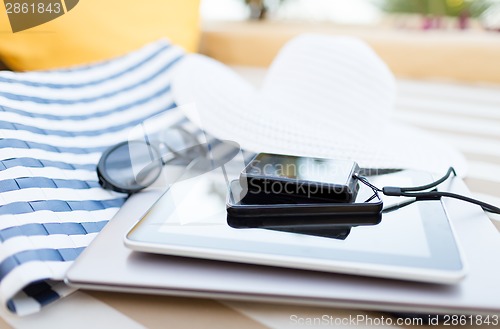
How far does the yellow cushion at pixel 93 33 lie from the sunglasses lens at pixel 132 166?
0.24m

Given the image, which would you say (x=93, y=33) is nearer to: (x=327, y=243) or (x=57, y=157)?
(x=57, y=157)

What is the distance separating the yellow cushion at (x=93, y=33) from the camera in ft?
2.06

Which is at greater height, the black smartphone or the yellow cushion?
the yellow cushion

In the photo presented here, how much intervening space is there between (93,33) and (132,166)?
0.31m

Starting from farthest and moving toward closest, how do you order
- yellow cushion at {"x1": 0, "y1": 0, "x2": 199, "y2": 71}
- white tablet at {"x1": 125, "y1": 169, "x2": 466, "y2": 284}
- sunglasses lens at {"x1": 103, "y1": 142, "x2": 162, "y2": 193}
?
yellow cushion at {"x1": 0, "y1": 0, "x2": 199, "y2": 71} < sunglasses lens at {"x1": 103, "y1": 142, "x2": 162, "y2": 193} < white tablet at {"x1": 125, "y1": 169, "x2": 466, "y2": 284}

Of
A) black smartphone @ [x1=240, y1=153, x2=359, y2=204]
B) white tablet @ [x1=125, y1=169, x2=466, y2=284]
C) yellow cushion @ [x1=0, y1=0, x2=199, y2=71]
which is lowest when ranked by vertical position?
white tablet @ [x1=125, y1=169, x2=466, y2=284]

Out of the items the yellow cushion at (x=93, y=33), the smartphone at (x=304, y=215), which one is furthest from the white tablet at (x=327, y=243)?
the yellow cushion at (x=93, y=33)

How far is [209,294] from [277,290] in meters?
0.05

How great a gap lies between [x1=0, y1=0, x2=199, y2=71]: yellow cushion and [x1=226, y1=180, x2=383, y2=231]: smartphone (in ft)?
1.42

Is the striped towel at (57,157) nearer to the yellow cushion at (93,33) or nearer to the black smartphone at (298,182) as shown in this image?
the yellow cushion at (93,33)

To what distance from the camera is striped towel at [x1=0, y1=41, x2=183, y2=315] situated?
1.10ft

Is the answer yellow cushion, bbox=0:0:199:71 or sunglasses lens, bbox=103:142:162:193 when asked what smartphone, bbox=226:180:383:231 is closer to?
sunglasses lens, bbox=103:142:162:193

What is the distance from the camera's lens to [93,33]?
699 mm

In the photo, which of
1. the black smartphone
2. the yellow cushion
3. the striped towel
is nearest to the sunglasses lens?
the striped towel
